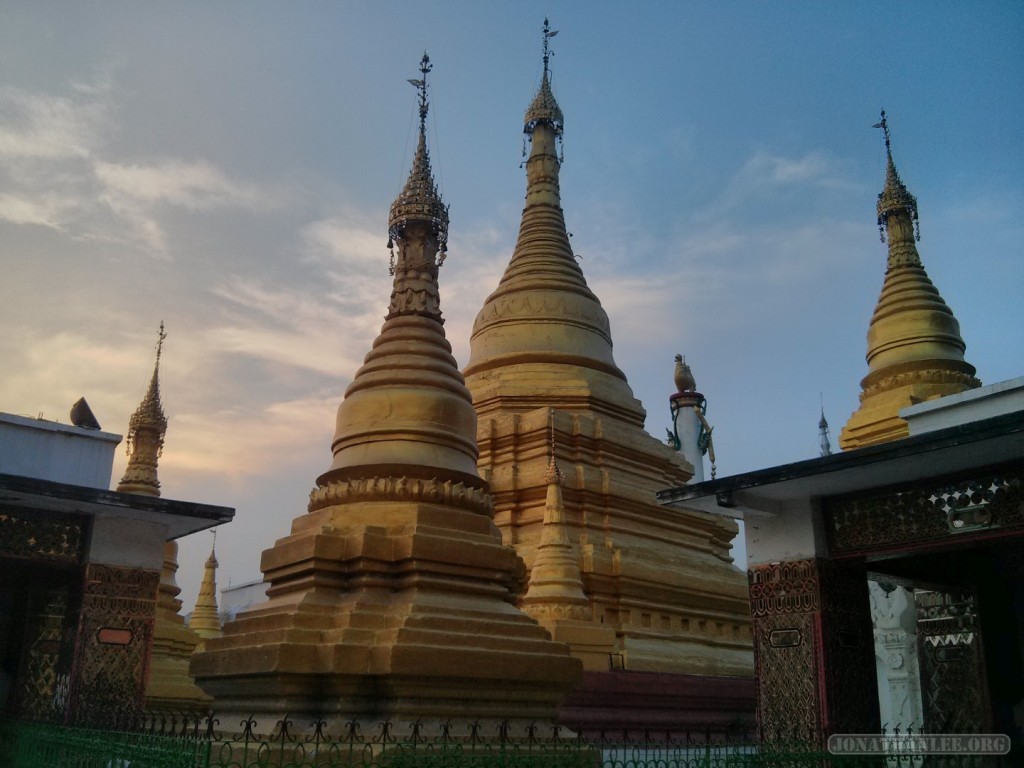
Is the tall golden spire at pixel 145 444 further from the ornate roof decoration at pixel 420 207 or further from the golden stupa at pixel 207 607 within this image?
the ornate roof decoration at pixel 420 207

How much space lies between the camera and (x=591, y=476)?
21281 millimetres

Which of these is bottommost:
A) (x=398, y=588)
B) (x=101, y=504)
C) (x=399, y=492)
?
(x=398, y=588)

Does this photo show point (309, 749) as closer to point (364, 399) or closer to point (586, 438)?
point (364, 399)

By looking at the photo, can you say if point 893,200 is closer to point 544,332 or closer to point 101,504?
point 544,332

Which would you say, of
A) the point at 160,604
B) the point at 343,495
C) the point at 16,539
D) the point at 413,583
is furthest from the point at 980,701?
the point at 160,604

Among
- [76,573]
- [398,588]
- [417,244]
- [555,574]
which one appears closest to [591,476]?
[555,574]

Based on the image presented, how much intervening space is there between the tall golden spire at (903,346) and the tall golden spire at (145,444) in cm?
1600

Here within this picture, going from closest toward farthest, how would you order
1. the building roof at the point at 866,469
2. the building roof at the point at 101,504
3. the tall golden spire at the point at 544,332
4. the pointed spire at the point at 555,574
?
the building roof at the point at 866,469 < the building roof at the point at 101,504 < the pointed spire at the point at 555,574 < the tall golden spire at the point at 544,332

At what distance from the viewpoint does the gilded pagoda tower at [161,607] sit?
19984 millimetres

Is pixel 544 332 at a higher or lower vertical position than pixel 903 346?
higher

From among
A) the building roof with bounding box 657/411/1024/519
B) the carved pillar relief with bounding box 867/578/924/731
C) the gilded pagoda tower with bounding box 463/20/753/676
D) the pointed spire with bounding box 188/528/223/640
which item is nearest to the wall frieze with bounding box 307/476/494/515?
the building roof with bounding box 657/411/1024/519

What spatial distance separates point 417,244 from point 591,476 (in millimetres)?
9553

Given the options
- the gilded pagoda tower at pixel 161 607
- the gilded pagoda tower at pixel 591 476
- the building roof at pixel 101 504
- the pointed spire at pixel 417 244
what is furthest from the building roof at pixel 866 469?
the gilded pagoda tower at pixel 161 607

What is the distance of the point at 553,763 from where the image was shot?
721 cm
